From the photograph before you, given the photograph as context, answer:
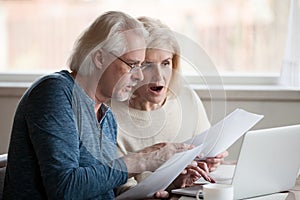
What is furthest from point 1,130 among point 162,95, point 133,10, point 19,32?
point 162,95

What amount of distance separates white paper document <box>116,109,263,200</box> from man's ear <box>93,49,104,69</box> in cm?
34

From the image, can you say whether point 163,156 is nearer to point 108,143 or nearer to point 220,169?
point 108,143

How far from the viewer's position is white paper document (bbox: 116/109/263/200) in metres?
1.72

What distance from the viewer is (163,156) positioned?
1745 mm

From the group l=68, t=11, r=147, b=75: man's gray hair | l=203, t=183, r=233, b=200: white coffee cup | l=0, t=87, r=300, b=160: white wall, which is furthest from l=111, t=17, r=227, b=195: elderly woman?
l=0, t=87, r=300, b=160: white wall

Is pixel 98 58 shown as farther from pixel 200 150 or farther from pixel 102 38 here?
pixel 200 150

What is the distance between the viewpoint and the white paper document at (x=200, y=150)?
5.65 ft

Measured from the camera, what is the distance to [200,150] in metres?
1.83

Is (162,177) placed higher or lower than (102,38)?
lower

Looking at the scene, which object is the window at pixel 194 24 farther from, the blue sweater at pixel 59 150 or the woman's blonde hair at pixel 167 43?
the blue sweater at pixel 59 150

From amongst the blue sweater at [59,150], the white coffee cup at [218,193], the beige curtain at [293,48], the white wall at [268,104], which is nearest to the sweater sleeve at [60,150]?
the blue sweater at [59,150]

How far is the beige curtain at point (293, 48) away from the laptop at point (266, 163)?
137cm

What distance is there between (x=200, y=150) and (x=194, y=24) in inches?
66.8

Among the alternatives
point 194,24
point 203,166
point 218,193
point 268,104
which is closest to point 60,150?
point 218,193
